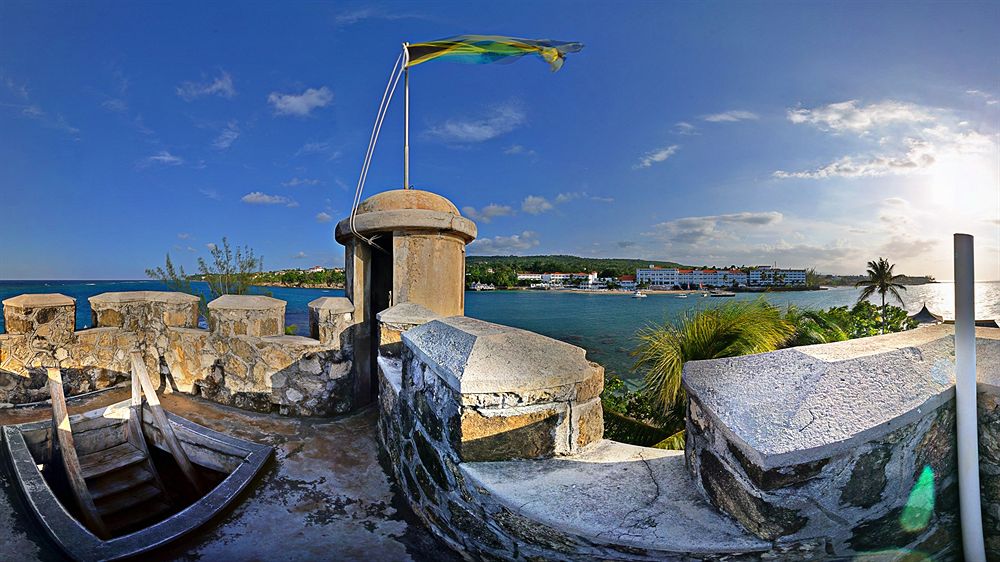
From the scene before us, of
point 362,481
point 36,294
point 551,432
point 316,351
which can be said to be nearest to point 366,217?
point 316,351

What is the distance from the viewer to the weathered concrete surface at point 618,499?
1449 mm

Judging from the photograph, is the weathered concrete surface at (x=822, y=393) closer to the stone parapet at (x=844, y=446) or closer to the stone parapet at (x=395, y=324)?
the stone parapet at (x=844, y=446)

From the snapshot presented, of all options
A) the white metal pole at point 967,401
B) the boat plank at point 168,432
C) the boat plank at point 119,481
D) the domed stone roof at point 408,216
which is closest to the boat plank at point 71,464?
the boat plank at point 119,481

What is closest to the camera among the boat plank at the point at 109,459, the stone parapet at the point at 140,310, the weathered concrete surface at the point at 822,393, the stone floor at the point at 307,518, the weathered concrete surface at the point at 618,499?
the weathered concrete surface at the point at 822,393

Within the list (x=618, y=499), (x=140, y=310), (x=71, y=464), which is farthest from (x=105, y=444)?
(x=618, y=499)

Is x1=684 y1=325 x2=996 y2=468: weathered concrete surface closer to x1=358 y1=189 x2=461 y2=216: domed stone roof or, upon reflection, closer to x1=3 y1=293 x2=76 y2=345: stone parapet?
x1=358 y1=189 x2=461 y2=216: domed stone roof

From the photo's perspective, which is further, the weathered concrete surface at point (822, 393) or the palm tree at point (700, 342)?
the palm tree at point (700, 342)

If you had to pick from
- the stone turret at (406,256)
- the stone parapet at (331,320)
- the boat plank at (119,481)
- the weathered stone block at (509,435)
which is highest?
the stone turret at (406,256)

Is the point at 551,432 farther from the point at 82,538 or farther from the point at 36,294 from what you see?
the point at 36,294

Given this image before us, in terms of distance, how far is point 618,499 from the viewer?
1.68 meters

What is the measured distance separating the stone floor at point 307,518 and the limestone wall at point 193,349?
0.77m

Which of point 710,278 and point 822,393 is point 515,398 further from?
point 710,278

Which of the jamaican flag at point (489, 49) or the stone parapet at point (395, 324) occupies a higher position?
the jamaican flag at point (489, 49)

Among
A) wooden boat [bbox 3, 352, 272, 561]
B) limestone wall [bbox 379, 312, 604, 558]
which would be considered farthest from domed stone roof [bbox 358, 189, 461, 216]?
limestone wall [bbox 379, 312, 604, 558]
